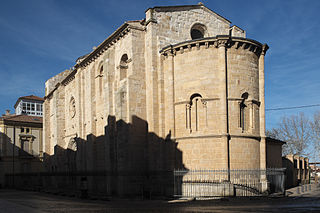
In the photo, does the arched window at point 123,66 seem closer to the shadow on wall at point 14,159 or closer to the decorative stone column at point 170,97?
the decorative stone column at point 170,97

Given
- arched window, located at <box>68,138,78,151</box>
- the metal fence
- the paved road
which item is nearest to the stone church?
the metal fence

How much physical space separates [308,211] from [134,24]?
1470 cm

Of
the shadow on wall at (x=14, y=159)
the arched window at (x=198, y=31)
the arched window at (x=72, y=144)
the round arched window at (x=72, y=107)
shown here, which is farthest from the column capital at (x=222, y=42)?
the shadow on wall at (x=14, y=159)

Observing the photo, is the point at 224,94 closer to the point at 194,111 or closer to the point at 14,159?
the point at 194,111

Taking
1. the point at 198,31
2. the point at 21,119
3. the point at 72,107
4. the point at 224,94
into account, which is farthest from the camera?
the point at 21,119

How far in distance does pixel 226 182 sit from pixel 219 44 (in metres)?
7.59

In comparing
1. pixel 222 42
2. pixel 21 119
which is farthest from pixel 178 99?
pixel 21 119

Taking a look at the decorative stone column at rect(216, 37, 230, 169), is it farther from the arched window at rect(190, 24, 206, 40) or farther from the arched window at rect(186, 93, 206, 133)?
the arched window at rect(190, 24, 206, 40)

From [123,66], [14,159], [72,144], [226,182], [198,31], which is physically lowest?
[14,159]

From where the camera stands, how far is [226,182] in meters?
17.4

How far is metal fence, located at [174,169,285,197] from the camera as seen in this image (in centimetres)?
1747

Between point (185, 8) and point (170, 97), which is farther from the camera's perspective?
point (185, 8)

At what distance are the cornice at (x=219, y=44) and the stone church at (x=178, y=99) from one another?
0.18 feet

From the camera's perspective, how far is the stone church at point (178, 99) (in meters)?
18.7
